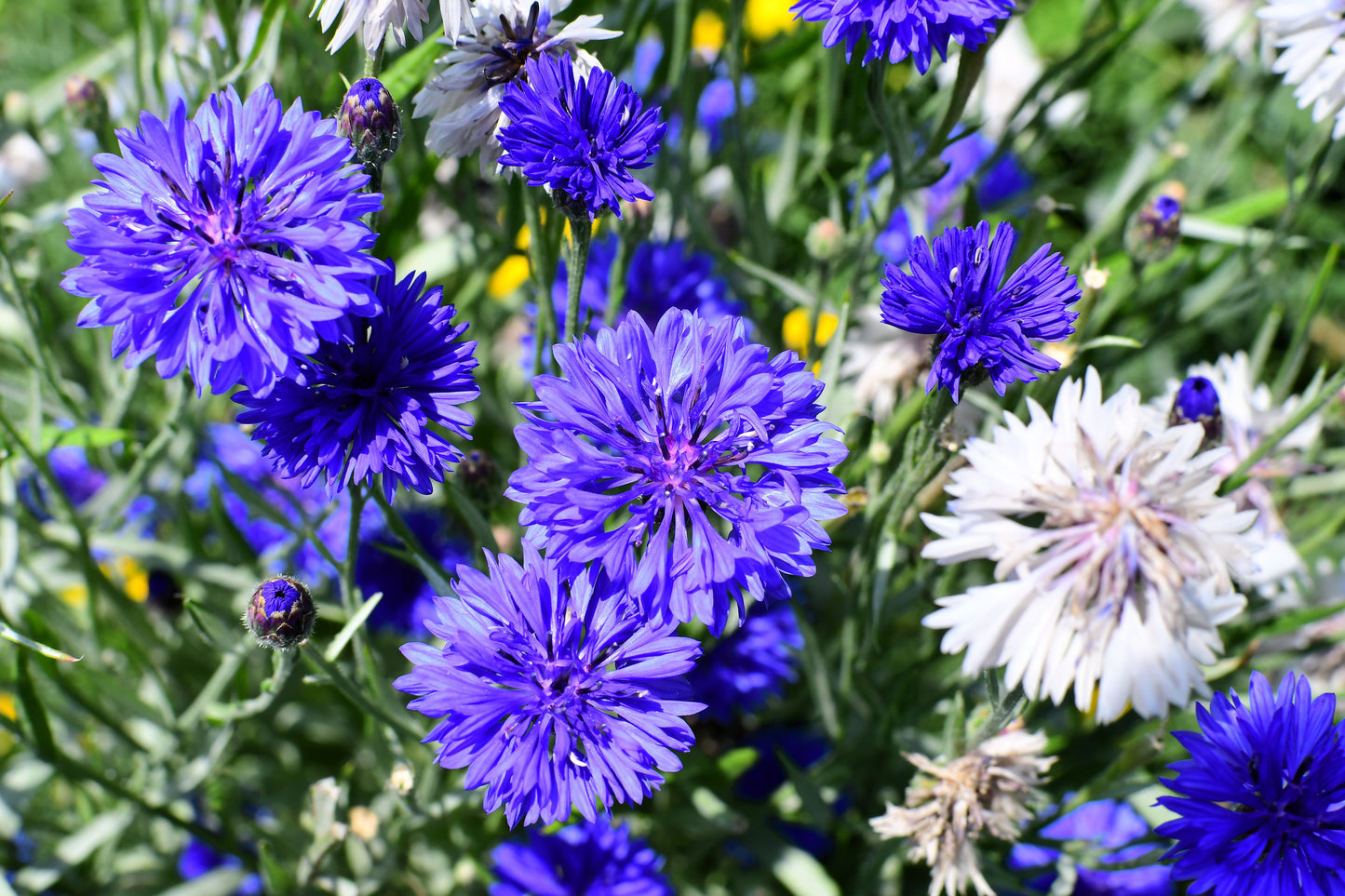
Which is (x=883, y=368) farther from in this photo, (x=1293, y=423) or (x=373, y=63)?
(x=373, y=63)

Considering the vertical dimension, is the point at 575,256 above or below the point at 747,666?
above

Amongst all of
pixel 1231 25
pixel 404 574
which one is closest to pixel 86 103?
pixel 404 574

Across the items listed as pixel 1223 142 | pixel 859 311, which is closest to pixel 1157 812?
pixel 859 311

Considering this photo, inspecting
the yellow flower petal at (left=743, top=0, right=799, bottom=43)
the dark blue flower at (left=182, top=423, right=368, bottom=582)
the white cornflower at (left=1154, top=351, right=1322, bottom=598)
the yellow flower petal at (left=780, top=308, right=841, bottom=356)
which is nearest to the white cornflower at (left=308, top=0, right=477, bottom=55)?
the dark blue flower at (left=182, top=423, right=368, bottom=582)

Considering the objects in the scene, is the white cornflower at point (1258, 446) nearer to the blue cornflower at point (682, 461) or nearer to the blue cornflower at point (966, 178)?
the blue cornflower at point (966, 178)

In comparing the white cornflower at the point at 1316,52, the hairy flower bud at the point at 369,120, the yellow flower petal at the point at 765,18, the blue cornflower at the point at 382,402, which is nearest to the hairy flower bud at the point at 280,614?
the blue cornflower at the point at 382,402
